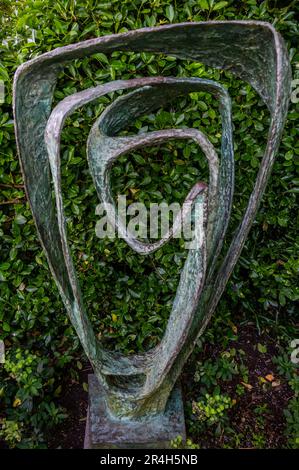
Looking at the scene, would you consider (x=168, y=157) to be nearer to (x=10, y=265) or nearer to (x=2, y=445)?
(x=10, y=265)

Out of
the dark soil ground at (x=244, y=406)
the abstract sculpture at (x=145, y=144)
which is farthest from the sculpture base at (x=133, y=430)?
the dark soil ground at (x=244, y=406)

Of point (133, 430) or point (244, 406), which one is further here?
point (244, 406)

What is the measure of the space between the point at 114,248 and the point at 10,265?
0.69 m

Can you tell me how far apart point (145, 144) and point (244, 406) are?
82.7 inches

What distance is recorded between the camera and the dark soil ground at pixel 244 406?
2811 millimetres

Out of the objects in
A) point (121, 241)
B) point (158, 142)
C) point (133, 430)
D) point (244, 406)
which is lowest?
point (244, 406)

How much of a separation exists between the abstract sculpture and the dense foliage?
1.53 feet

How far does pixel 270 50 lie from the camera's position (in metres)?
1.59

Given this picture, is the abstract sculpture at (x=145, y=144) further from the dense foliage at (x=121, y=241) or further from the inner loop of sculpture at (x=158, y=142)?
the dense foliage at (x=121, y=241)

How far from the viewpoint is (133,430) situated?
242cm

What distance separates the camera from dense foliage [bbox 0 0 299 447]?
2424 millimetres

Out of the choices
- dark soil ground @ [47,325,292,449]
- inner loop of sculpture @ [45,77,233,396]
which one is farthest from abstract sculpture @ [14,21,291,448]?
dark soil ground @ [47,325,292,449]

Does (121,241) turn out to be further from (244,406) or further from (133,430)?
(244,406)

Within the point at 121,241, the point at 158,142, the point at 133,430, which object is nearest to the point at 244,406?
the point at 133,430
